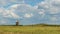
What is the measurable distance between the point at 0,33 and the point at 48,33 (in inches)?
216

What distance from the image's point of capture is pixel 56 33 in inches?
878

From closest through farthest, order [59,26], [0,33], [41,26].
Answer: [0,33] → [59,26] → [41,26]

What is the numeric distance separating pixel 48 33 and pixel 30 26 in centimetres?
812

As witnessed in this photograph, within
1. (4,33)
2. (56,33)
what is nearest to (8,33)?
(4,33)

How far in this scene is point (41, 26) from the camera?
106 feet

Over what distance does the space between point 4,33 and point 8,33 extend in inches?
18.1

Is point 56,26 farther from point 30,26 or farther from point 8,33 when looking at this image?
point 8,33

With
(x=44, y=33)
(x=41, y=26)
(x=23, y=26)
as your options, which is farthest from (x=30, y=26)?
(x=44, y=33)

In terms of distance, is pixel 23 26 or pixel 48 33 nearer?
pixel 48 33

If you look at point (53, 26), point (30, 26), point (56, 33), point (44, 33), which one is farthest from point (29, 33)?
point (53, 26)

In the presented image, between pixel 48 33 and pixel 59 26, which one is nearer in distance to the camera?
pixel 48 33

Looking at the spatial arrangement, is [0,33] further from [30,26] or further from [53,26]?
[53,26]

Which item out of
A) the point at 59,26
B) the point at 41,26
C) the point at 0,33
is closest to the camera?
the point at 0,33

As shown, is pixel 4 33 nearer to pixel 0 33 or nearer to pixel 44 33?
pixel 0 33
